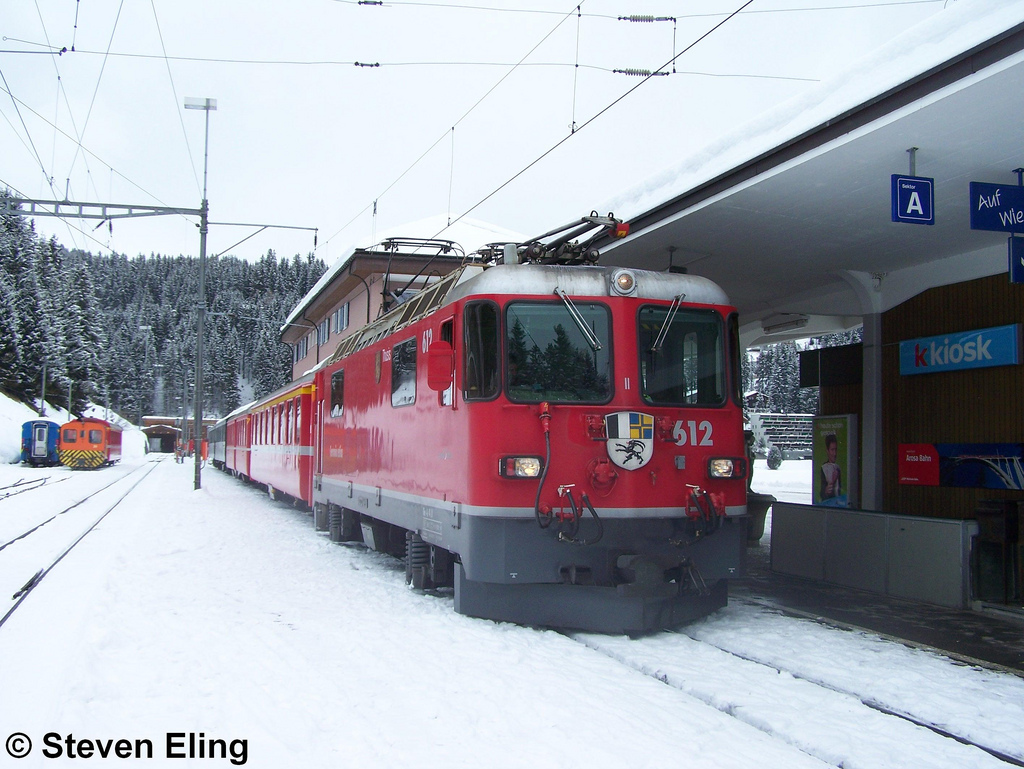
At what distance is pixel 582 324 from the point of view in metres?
7.29

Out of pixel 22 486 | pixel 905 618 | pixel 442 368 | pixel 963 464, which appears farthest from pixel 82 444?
pixel 905 618

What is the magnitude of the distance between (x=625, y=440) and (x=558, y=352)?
2.90ft

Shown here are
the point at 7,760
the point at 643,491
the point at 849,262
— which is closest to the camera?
the point at 7,760

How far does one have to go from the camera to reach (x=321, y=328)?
40.4 m

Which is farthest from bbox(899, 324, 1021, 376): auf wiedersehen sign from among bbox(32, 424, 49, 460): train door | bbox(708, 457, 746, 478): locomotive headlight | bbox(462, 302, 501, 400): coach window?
bbox(32, 424, 49, 460): train door

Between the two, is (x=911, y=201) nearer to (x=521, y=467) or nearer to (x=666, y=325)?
(x=666, y=325)

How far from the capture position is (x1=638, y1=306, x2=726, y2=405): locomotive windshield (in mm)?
7426

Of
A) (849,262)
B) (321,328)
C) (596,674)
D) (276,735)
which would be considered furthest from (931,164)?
(321,328)

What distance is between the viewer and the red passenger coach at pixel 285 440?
57.6 feet

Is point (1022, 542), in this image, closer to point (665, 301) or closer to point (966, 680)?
point (966, 680)

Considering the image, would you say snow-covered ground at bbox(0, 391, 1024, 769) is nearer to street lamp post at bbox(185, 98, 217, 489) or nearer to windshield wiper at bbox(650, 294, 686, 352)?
windshield wiper at bbox(650, 294, 686, 352)

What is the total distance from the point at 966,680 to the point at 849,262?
20.1 feet

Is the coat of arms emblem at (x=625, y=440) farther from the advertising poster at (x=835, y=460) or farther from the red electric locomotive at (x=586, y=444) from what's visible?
the advertising poster at (x=835, y=460)

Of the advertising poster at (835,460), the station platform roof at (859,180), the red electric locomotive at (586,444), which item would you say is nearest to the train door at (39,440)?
the station platform roof at (859,180)
